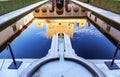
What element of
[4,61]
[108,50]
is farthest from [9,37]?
[108,50]

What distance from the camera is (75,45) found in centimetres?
482

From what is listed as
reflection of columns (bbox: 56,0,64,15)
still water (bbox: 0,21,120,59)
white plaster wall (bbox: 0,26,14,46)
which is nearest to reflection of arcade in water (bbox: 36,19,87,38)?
still water (bbox: 0,21,120,59)

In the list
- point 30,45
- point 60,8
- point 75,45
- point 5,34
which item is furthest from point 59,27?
point 60,8

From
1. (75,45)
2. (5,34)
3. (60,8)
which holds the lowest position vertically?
(60,8)

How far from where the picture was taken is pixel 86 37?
18.1ft

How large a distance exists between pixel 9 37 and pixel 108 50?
2.80m

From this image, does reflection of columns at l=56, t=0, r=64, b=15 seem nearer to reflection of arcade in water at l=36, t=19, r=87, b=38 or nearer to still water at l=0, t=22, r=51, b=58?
reflection of arcade in water at l=36, t=19, r=87, b=38

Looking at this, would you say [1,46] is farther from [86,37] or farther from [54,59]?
[86,37]

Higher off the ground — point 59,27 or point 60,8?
point 59,27

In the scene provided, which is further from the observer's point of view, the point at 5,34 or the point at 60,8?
the point at 60,8

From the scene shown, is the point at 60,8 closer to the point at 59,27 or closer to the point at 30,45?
the point at 59,27

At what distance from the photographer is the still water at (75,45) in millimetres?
4211

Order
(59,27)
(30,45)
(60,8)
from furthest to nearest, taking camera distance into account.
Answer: (60,8), (59,27), (30,45)

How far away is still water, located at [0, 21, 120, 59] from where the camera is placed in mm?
4211
